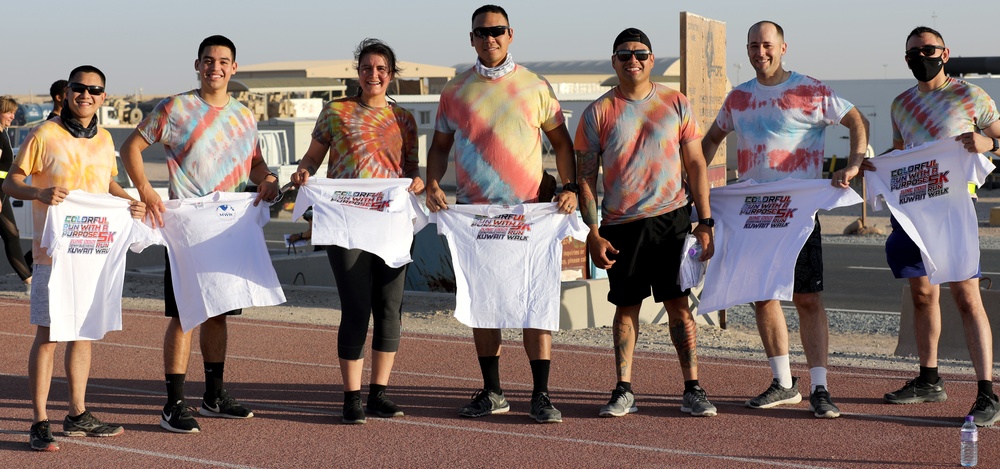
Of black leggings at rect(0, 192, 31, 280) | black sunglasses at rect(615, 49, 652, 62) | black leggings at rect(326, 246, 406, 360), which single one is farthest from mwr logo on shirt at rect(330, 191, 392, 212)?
black leggings at rect(0, 192, 31, 280)

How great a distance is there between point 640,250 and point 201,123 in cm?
249

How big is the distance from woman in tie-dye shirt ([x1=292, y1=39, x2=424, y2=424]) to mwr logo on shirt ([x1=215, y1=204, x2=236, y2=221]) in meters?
0.38

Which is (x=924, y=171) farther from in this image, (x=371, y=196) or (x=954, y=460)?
(x=371, y=196)

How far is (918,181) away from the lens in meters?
6.98

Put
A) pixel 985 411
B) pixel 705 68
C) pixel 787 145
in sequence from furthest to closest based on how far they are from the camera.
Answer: pixel 705 68 < pixel 787 145 < pixel 985 411

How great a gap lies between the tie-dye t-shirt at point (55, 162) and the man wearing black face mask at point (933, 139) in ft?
14.4

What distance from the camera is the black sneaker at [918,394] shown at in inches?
283

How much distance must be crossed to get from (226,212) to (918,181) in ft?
12.8

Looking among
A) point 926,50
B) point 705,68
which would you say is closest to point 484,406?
point 926,50

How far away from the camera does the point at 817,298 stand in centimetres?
698

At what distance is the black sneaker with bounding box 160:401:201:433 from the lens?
6.70 metres

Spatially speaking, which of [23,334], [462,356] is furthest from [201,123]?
[23,334]

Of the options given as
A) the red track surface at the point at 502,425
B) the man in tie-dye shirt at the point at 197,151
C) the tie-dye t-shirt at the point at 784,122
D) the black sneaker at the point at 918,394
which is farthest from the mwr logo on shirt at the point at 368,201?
the black sneaker at the point at 918,394

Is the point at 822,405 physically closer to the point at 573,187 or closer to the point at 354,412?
the point at 573,187
